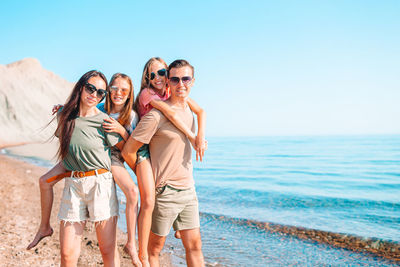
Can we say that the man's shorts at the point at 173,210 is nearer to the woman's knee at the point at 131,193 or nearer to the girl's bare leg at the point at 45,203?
the woman's knee at the point at 131,193

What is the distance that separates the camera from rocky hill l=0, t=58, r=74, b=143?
35.8m

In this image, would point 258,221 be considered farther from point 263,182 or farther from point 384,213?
point 263,182

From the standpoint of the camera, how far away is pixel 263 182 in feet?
48.0

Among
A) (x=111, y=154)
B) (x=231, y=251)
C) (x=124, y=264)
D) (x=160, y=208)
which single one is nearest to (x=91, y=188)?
(x=111, y=154)

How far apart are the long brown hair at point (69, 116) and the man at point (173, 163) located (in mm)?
537

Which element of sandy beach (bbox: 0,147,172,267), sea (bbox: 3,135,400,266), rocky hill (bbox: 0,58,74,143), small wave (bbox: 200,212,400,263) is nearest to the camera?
sandy beach (bbox: 0,147,172,267)

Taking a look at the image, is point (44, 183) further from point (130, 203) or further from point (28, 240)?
point (28, 240)

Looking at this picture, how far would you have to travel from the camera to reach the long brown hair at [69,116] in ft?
9.25

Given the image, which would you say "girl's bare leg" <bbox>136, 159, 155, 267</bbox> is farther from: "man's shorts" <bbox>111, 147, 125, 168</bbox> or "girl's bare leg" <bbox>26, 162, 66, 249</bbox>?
"girl's bare leg" <bbox>26, 162, 66, 249</bbox>

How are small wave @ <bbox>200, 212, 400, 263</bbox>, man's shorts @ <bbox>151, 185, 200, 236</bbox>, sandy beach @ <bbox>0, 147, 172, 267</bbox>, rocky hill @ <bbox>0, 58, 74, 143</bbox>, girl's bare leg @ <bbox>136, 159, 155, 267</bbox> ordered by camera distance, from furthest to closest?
rocky hill @ <bbox>0, 58, 74, 143</bbox> → small wave @ <bbox>200, 212, 400, 263</bbox> → sandy beach @ <bbox>0, 147, 172, 267</bbox> → man's shorts @ <bbox>151, 185, 200, 236</bbox> → girl's bare leg @ <bbox>136, 159, 155, 267</bbox>

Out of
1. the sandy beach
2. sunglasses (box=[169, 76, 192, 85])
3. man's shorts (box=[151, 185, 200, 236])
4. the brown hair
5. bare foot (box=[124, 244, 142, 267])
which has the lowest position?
the sandy beach

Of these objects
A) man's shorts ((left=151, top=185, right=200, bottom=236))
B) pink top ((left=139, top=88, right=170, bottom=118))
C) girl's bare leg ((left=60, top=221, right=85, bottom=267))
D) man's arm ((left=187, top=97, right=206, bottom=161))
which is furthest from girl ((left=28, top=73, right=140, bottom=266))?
man's arm ((left=187, top=97, right=206, bottom=161))

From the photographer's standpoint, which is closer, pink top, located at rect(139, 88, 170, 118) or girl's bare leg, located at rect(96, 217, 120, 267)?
girl's bare leg, located at rect(96, 217, 120, 267)

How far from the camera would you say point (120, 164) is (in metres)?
3.02
